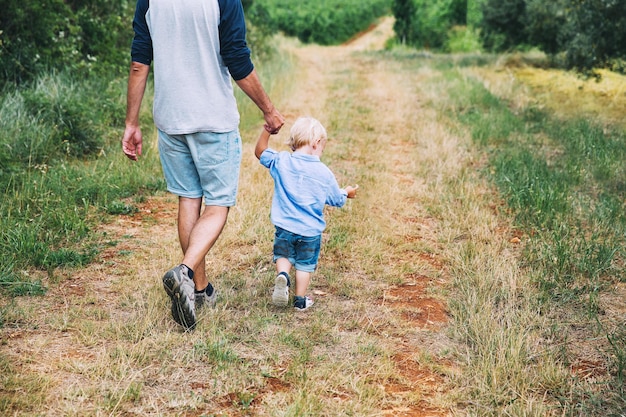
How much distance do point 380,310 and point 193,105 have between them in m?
1.88

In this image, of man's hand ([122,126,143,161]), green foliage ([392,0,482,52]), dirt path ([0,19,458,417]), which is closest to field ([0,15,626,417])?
dirt path ([0,19,458,417])

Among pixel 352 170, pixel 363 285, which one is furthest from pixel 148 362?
pixel 352 170

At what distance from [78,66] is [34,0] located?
1.09m

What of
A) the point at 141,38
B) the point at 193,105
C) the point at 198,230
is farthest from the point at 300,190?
the point at 141,38

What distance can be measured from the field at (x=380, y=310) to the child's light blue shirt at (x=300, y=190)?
600 millimetres

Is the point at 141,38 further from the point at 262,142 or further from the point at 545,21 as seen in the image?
the point at 545,21

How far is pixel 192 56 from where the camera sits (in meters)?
3.87

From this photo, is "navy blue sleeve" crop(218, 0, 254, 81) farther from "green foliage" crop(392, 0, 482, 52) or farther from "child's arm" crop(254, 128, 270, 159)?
"green foliage" crop(392, 0, 482, 52)

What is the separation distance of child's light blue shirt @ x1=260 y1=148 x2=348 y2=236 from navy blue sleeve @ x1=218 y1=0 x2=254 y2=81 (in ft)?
2.17

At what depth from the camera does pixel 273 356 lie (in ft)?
12.2

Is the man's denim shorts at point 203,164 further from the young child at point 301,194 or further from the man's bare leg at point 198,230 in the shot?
the young child at point 301,194

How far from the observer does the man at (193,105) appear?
3.82 meters

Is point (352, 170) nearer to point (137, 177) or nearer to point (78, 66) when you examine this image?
point (137, 177)

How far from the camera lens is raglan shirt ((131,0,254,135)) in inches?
150
